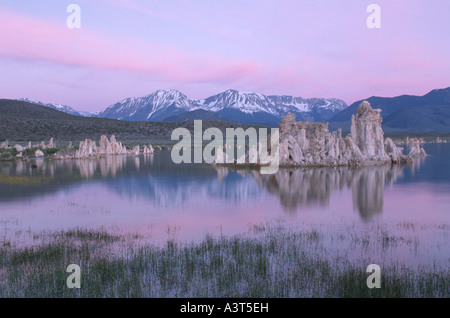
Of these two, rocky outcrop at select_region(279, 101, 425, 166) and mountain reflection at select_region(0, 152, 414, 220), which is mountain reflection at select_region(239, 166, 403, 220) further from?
rocky outcrop at select_region(279, 101, 425, 166)

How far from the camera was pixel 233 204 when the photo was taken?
21172 millimetres

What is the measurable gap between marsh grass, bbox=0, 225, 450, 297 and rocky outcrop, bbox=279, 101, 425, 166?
2639 centimetres

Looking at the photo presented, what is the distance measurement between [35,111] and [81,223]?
155732mm

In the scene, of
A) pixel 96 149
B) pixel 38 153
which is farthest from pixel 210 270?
pixel 96 149

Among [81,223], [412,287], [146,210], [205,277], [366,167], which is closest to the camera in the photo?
[412,287]

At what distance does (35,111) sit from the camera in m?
154

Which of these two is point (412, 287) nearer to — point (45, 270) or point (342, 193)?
point (45, 270)

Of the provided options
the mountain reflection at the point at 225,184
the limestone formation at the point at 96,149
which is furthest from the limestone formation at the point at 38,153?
the mountain reflection at the point at 225,184

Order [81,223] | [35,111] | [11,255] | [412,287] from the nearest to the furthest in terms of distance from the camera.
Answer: [412,287], [11,255], [81,223], [35,111]

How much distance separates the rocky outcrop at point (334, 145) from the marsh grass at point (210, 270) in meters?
26.4

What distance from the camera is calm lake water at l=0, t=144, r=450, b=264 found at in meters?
14.8

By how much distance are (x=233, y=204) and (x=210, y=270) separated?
1097cm

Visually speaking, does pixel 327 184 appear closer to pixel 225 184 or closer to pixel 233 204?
pixel 225 184

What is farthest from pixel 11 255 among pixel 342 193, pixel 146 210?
pixel 342 193
